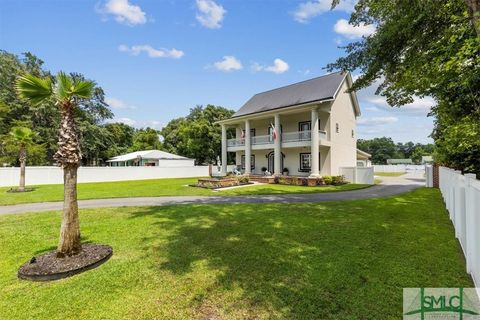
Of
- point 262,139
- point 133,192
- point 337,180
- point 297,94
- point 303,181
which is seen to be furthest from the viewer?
point 262,139

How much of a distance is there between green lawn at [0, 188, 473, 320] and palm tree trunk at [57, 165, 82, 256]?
76 cm

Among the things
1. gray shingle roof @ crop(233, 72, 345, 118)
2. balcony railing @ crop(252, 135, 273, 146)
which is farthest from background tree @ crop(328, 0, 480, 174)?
balcony railing @ crop(252, 135, 273, 146)

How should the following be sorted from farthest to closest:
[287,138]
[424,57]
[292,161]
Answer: [292,161], [287,138], [424,57]

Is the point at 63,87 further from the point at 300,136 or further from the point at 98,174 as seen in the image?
Result: the point at 98,174

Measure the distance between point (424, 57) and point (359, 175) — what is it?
14.9 meters

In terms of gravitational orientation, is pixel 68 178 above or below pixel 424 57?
below

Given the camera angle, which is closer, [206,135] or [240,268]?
[240,268]

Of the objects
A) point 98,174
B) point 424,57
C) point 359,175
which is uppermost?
point 424,57

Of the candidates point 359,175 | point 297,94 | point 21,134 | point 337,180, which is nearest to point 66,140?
point 21,134

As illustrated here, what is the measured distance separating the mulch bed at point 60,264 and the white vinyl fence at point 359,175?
67.5 ft

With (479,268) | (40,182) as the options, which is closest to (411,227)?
(479,268)

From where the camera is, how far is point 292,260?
4.74 meters

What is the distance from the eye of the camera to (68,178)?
489 centimetres
